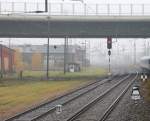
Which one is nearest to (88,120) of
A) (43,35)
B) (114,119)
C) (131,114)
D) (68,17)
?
(114,119)

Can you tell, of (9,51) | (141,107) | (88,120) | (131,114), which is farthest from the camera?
(9,51)

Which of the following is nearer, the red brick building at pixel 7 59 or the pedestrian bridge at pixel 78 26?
the pedestrian bridge at pixel 78 26

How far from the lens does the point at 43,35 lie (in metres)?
67.2

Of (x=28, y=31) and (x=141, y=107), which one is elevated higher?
(x=28, y=31)

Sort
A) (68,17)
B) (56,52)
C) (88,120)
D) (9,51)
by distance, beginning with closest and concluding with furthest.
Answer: (88,120)
(68,17)
(9,51)
(56,52)

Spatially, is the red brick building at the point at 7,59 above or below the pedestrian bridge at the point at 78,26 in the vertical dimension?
below

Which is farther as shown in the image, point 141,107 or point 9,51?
point 9,51

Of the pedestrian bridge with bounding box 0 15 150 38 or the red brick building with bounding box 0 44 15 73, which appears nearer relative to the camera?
the pedestrian bridge with bounding box 0 15 150 38

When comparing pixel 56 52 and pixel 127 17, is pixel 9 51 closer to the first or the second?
pixel 127 17

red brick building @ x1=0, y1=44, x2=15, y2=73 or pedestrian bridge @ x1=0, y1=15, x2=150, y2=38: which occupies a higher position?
pedestrian bridge @ x1=0, y1=15, x2=150, y2=38

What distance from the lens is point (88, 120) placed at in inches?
771

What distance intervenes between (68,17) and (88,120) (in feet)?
Answer: 144

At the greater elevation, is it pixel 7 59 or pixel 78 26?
pixel 78 26

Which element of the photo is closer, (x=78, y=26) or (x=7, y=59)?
(x=78, y=26)
